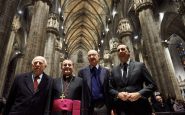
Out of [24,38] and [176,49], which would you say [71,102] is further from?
[176,49]

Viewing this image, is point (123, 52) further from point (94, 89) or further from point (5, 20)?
point (5, 20)

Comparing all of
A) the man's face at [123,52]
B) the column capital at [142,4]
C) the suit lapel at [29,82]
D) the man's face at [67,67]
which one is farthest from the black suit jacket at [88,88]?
the column capital at [142,4]

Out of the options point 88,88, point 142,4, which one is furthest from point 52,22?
point 88,88

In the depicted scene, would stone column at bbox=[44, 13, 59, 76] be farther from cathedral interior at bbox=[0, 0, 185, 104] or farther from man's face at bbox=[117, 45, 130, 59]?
man's face at bbox=[117, 45, 130, 59]

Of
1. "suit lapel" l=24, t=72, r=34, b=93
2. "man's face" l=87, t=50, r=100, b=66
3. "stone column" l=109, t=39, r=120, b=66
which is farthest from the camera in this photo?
"stone column" l=109, t=39, r=120, b=66

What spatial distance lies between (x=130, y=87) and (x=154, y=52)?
7.71 metres

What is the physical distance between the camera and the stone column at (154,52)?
30.8 ft

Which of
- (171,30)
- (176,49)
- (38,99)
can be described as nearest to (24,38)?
(171,30)

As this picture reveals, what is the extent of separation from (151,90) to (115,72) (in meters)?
0.70

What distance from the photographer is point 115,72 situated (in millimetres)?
3236

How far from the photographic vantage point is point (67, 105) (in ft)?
9.76

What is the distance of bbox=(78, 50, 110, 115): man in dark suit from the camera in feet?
10.2

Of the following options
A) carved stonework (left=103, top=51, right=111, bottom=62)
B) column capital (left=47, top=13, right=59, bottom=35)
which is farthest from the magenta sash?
carved stonework (left=103, top=51, right=111, bottom=62)

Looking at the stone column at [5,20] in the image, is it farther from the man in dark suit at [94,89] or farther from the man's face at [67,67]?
the man in dark suit at [94,89]
